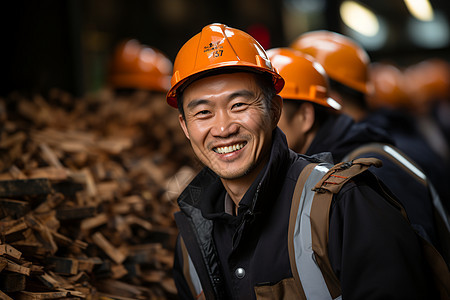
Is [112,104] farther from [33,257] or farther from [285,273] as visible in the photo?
[285,273]

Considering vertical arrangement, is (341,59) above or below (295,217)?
above

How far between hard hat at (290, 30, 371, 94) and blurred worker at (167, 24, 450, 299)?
216 cm

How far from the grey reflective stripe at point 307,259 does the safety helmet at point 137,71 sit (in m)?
6.22

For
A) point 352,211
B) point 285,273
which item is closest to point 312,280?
point 285,273

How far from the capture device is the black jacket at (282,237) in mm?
2066

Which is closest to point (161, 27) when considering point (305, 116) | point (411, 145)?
point (411, 145)

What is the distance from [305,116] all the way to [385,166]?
730mm

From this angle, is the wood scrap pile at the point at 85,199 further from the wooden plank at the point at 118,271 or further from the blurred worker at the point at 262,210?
the blurred worker at the point at 262,210

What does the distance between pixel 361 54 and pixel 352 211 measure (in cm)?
316

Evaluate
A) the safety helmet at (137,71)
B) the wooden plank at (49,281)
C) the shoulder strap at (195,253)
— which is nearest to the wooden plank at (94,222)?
the wooden plank at (49,281)

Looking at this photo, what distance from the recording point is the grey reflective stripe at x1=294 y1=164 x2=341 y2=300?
225cm

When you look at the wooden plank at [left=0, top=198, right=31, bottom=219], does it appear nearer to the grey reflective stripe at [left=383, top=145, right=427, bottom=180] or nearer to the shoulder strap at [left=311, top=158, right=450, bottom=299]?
the shoulder strap at [left=311, top=158, right=450, bottom=299]

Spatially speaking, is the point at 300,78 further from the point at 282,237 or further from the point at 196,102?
the point at 282,237

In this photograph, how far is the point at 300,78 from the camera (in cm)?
367
